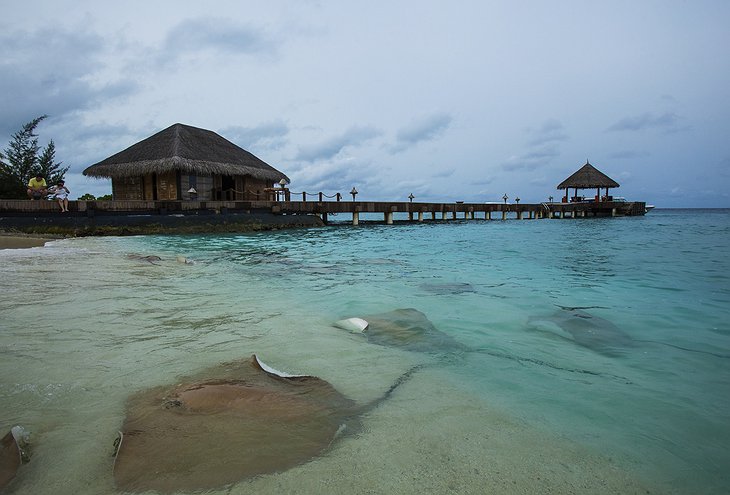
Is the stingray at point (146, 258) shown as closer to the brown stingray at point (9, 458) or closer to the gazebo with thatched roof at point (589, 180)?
the brown stingray at point (9, 458)

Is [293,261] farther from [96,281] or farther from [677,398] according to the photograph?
[677,398]

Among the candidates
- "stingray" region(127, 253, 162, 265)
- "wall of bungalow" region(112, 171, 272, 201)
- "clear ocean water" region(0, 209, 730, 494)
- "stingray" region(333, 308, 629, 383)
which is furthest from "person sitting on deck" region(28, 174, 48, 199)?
"stingray" region(333, 308, 629, 383)

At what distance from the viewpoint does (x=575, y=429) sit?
2.39m

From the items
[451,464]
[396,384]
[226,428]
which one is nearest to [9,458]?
[226,428]

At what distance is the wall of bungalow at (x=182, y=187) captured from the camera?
846 inches

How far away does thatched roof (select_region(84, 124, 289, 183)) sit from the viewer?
2061cm

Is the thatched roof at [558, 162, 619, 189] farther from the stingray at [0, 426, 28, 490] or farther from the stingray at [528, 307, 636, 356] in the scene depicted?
the stingray at [0, 426, 28, 490]

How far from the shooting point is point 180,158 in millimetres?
20375

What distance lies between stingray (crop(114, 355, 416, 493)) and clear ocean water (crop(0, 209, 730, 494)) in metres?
0.10

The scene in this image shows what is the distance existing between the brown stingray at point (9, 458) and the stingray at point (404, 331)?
274 cm

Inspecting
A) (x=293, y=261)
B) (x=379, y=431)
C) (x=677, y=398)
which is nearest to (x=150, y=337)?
(x=379, y=431)

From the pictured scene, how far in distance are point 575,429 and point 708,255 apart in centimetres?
1346

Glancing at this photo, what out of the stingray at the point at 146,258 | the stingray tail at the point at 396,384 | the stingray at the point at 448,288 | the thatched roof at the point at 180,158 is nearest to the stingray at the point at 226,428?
the stingray tail at the point at 396,384

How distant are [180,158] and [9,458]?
68.6 ft
